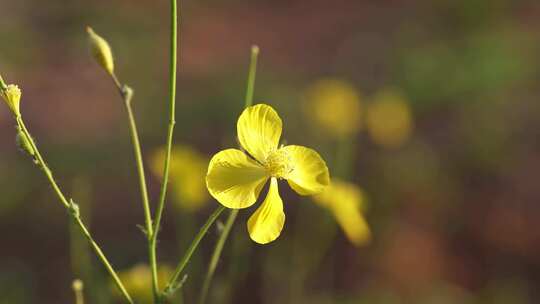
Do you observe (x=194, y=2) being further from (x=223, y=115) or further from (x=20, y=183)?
(x=20, y=183)

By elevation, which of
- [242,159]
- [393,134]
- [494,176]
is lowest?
[494,176]

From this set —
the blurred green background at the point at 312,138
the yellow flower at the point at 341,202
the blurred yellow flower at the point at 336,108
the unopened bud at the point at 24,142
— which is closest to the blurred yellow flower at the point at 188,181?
the blurred green background at the point at 312,138

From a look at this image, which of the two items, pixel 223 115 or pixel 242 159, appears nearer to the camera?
pixel 242 159

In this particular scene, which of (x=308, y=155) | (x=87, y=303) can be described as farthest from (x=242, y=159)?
(x=87, y=303)

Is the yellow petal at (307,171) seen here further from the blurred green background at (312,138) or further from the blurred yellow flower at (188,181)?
the blurred yellow flower at (188,181)

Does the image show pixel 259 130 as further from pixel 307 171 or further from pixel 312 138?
pixel 312 138

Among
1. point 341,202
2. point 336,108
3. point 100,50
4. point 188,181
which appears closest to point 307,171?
point 100,50

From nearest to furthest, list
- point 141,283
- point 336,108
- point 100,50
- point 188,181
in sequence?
1. point 100,50
2. point 141,283
3. point 188,181
4. point 336,108

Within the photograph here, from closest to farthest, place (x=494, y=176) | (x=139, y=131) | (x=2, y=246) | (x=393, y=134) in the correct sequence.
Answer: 1. (x=2, y=246)
2. (x=393, y=134)
3. (x=494, y=176)
4. (x=139, y=131)
